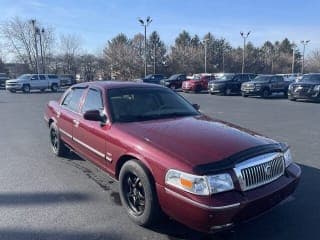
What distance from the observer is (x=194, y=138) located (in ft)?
13.3

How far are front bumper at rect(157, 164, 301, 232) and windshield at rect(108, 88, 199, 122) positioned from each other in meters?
1.49

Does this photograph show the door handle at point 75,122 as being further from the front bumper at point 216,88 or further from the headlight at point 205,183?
the front bumper at point 216,88

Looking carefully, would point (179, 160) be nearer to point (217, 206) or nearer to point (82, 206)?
point (217, 206)

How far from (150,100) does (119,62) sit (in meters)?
60.5

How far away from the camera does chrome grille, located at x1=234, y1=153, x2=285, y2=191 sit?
3.50 meters

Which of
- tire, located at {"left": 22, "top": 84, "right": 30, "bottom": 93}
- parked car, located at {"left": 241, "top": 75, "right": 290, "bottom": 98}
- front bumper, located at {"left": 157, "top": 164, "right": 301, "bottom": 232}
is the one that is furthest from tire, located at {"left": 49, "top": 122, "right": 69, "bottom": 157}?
tire, located at {"left": 22, "top": 84, "right": 30, "bottom": 93}

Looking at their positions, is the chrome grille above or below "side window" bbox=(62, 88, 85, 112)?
below

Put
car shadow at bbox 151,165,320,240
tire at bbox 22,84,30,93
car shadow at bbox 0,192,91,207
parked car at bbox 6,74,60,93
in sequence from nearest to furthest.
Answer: car shadow at bbox 151,165,320,240 → car shadow at bbox 0,192,91,207 → parked car at bbox 6,74,60,93 → tire at bbox 22,84,30,93

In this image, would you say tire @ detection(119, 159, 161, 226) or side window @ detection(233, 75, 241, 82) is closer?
tire @ detection(119, 159, 161, 226)

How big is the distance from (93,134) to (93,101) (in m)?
0.63

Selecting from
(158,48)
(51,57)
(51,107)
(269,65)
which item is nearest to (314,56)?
(269,65)

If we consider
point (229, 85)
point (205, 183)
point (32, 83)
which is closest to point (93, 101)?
point (205, 183)

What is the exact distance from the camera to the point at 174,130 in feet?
14.2

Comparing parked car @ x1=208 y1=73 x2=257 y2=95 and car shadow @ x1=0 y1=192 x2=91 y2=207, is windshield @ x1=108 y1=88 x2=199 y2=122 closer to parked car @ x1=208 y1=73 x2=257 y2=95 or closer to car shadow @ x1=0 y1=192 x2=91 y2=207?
car shadow @ x1=0 y1=192 x2=91 y2=207
